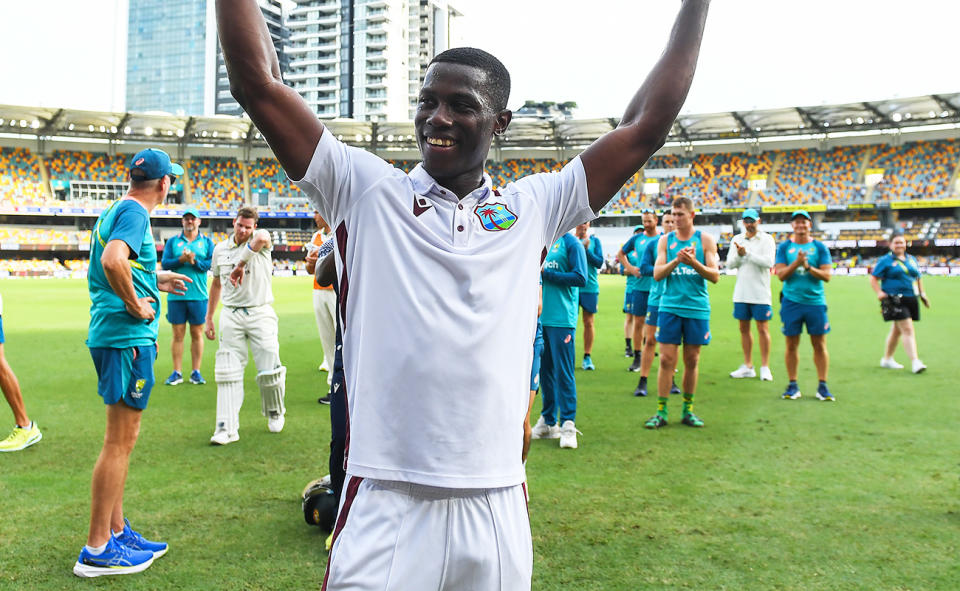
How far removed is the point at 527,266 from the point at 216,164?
59945mm

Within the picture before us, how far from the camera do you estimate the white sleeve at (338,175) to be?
1.74 meters

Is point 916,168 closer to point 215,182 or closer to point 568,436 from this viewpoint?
point 215,182

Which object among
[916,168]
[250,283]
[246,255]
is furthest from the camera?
[916,168]

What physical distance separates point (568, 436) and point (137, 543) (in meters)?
3.77

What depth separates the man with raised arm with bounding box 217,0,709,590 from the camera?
1658 millimetres

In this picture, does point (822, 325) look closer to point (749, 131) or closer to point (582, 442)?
point (582, 442)

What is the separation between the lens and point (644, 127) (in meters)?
1.99

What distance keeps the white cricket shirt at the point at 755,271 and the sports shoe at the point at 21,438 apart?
872cm

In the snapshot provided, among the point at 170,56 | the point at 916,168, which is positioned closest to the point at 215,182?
the point at 916,168

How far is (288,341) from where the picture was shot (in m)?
14.4

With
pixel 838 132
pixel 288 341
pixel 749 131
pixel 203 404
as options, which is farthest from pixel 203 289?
pixel 838 132

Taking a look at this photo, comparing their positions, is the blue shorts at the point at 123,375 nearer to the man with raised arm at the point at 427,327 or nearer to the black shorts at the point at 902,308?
the man with raised arm at the point at 427,327

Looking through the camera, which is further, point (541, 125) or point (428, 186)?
point (541, 125)

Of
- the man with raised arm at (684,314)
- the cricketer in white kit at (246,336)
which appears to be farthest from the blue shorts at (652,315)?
the cricketer in white kit at (246,336)
